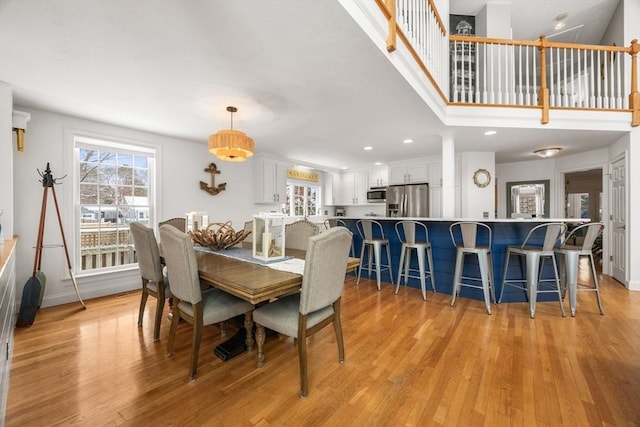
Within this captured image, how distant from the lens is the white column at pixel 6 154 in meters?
2.39

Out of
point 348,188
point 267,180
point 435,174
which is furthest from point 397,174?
point 267,180

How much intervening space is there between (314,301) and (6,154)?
10.8ft

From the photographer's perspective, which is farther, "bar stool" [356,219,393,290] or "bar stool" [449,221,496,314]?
"bar stool" [356,219,393,290]

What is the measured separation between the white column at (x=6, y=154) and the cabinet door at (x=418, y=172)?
600 cm

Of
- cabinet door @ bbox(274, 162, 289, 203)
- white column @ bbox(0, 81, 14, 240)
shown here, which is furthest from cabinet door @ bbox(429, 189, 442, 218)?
white column @ bbox(0, 81, 14, 240)

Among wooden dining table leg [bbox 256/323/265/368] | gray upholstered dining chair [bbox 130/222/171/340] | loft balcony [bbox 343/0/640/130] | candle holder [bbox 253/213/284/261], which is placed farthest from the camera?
loft balcony [bbox 343/0/640/130]

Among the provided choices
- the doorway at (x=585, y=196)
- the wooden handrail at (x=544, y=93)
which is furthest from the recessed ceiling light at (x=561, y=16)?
the doorway at (x=585, y=196)

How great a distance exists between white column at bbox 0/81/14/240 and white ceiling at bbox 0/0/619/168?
0.19m

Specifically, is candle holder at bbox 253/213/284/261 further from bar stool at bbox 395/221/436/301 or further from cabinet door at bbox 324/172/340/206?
cabinet door at bbox 324/172/340/206

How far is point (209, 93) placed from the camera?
8.34 ft

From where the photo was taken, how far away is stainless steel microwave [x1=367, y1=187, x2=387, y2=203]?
20.0 feet

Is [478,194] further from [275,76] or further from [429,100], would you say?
[275,76]

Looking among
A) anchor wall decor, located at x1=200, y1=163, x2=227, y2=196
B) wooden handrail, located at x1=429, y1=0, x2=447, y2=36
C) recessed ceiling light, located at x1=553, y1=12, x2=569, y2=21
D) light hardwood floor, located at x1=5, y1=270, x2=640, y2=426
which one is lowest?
light hardwood floor, located at x1=5, y1=270, x2=640, y2=426

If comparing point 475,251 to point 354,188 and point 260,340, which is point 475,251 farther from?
point 354,188
